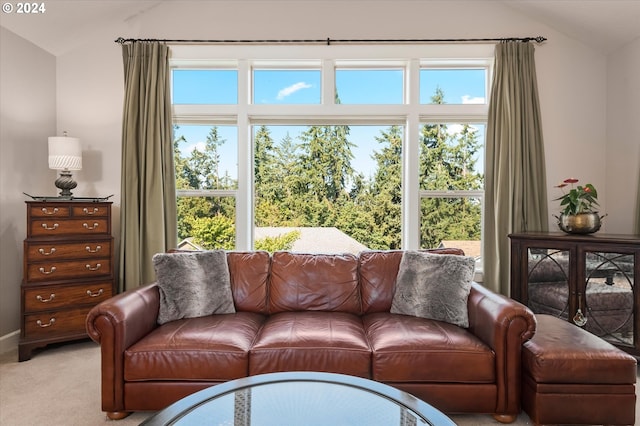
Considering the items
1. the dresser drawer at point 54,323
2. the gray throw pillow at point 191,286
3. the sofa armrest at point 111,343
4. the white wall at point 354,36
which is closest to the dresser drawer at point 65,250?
the dresser drawer at point 54,323

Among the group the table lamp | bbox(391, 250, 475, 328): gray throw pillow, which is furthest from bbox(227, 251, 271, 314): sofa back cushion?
the table lamp

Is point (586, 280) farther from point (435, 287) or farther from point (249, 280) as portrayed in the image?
point (249, 280)

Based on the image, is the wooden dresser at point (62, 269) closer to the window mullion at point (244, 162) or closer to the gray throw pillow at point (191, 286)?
Answer: the gray throw pillow at point (191, 286)

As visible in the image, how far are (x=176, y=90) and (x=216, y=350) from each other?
8.67 ft

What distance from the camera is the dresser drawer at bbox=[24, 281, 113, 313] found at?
8.91ft

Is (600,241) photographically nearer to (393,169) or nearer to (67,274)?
(393,169)

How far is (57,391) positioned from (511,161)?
12.5 feet

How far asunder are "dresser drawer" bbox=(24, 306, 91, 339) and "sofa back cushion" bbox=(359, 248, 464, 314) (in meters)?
2.25

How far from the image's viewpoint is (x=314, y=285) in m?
2.57

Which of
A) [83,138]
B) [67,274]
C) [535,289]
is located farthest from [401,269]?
[83,138]

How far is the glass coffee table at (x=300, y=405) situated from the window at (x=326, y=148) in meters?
2.10

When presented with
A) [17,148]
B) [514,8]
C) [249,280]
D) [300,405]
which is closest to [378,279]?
[249,280]

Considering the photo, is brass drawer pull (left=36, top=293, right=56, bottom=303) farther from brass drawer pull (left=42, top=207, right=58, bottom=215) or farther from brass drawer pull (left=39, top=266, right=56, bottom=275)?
brass drawer pull (left=42, top=207, right=58, bottom=215)

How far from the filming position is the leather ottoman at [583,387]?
5.79 ft
